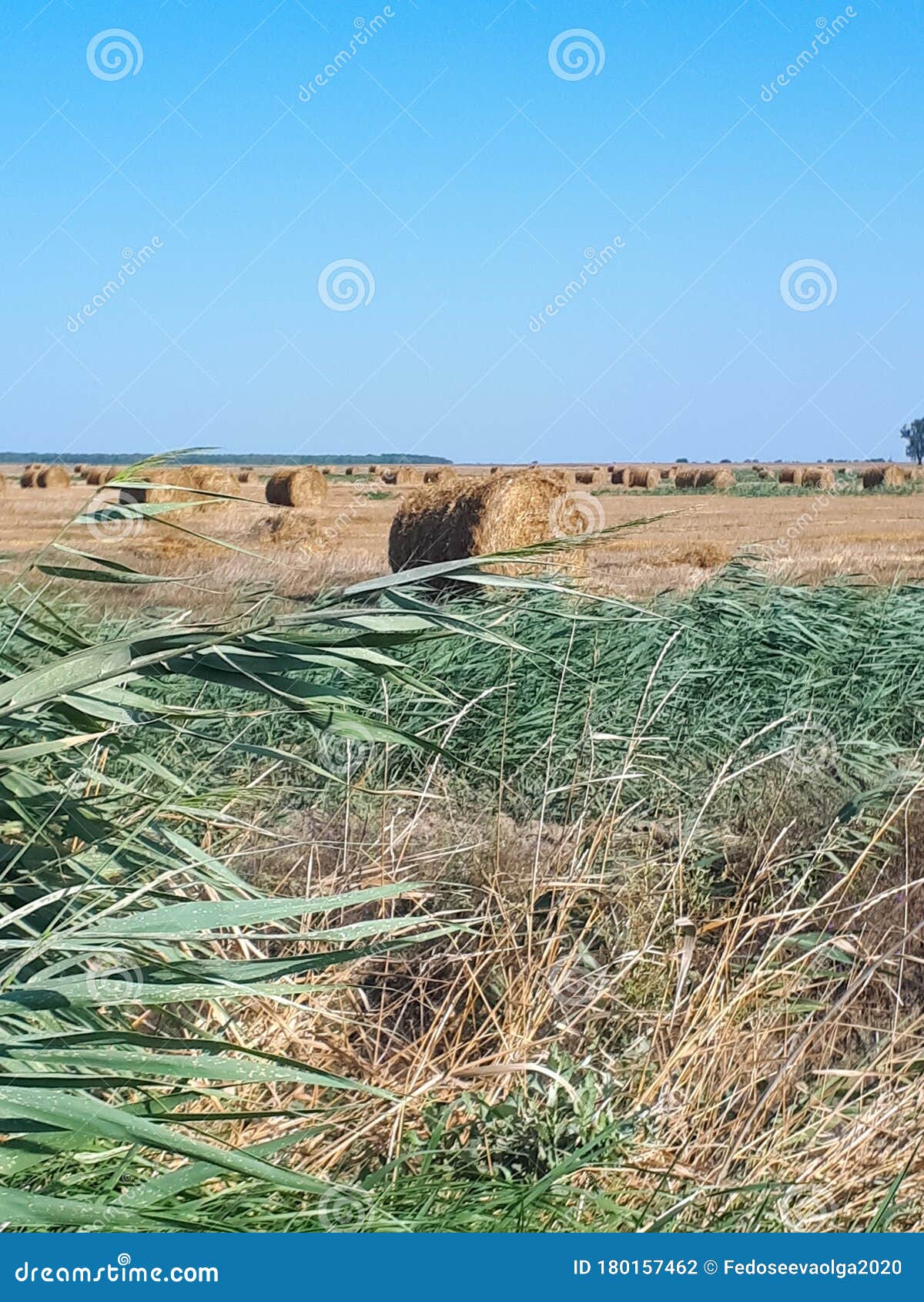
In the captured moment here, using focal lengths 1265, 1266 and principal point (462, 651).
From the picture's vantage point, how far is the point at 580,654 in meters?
5.65

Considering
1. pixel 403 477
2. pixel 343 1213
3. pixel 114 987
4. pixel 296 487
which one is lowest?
pixel 343 1213

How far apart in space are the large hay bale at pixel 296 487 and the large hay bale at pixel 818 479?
1630 cm

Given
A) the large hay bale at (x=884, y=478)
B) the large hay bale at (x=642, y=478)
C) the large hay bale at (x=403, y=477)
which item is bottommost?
the large hay bale at (x=884, y=478)

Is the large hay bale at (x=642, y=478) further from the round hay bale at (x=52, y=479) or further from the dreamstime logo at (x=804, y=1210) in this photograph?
the dreamstime logo at (x=804, y=1210)

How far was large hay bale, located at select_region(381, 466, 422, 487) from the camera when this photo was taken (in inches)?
1467

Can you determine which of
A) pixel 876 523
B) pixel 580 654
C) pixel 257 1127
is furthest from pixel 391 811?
pixel 876 523

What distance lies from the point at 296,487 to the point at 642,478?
15.4 meters

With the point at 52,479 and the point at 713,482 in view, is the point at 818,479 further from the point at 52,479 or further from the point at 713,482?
the point at 52,479

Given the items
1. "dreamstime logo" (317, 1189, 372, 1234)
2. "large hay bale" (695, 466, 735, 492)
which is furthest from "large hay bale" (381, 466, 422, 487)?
"dreamstime logo" (317, 1189, 372, 1234)

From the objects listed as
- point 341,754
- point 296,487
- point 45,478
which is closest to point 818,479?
point 296,487

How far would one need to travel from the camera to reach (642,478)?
36031mm

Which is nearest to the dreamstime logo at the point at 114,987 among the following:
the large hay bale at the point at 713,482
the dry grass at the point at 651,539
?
the dry grass at the point at 651,539

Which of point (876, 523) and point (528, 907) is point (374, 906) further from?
point (876, 523)

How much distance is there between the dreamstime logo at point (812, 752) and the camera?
4730 millimetres
